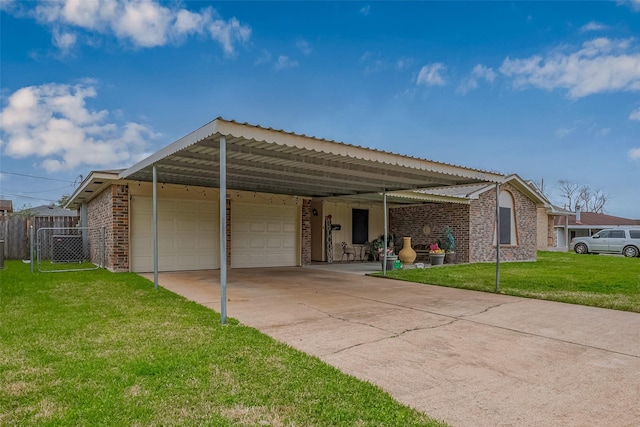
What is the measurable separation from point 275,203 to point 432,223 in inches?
254

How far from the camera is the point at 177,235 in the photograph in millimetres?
10758

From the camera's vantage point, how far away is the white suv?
19.8 meters

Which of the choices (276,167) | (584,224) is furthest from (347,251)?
(584,224)

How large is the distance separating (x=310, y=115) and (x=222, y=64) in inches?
167

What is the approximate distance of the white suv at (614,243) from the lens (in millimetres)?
19844

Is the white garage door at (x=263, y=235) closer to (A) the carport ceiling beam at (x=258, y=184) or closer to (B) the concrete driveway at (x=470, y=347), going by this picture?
(A) the carport ceiling beam at (x=258, y=184)

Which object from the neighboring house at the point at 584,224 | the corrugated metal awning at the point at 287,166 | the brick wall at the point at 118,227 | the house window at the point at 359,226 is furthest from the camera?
the neighboring house at the point at 584,224

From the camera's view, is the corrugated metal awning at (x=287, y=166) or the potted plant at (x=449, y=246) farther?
the potted plant at (x=449, y=246)

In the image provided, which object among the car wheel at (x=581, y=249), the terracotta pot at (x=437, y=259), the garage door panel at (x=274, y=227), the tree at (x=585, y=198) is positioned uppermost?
the tree at (x=585, y=198)

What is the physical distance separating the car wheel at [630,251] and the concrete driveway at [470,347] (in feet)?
57.0

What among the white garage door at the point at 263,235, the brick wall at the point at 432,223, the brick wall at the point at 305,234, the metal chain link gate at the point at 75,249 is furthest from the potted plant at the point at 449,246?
the metal chain link gate at the point at 75,249

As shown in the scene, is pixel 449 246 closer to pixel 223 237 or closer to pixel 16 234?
pixel 223 237

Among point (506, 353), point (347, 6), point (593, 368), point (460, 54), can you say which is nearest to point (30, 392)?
point (506, 353)

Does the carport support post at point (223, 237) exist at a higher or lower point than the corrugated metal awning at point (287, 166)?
lower
